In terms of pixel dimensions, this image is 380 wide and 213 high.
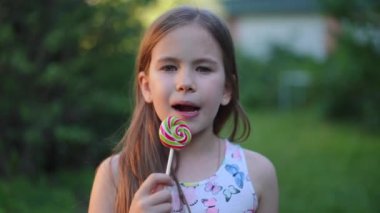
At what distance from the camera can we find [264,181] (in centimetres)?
207

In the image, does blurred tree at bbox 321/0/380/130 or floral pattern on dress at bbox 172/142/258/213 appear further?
blurred tree at bbox 321/0/380/130

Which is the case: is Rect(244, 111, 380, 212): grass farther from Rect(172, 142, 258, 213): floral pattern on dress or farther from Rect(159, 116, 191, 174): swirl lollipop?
Rect(159, 116, 191, 174): swirl lollipop

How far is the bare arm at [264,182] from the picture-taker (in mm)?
2057

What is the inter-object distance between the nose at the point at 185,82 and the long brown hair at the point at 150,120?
0.17 meters

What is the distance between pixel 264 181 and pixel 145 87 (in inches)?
21.8

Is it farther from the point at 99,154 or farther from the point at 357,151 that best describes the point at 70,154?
the point at 357,151

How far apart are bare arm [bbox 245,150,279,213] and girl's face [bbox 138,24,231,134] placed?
10.1 inches

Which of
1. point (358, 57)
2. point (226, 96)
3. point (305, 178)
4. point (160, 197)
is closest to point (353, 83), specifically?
point (358, 57)

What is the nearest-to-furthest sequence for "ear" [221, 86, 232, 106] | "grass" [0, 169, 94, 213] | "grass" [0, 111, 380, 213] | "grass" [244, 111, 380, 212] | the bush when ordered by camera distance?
"ear" [221, 86, 232, 106]
"grass" [0, 169, 94, 213]
"grass" [0, 111, 380, 213]
"grass" [244, 111, 380, 212]
the bush

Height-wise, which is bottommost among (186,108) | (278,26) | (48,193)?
(186,108)

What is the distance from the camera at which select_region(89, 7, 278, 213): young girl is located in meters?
1.91

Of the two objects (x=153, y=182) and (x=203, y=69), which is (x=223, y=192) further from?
(x=203, y=69)

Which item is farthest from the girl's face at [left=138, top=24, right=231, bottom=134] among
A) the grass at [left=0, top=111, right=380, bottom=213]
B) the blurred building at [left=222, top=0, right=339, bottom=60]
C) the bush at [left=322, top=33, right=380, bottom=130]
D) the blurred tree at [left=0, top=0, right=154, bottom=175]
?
the blurred building at [left=222, top=0, right=339, bottom=60]

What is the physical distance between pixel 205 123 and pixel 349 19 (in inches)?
285
